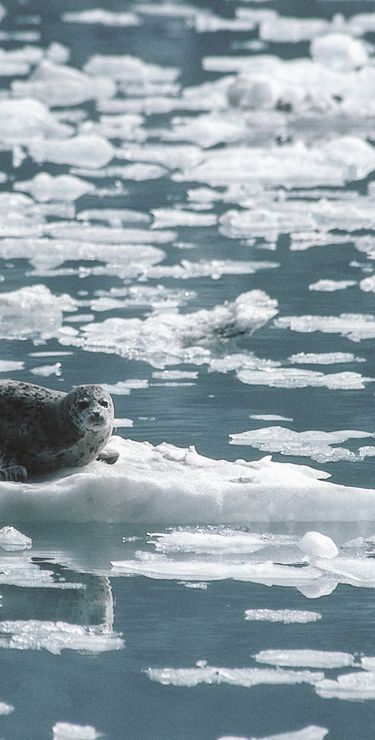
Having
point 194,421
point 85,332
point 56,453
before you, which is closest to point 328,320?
point 85,332

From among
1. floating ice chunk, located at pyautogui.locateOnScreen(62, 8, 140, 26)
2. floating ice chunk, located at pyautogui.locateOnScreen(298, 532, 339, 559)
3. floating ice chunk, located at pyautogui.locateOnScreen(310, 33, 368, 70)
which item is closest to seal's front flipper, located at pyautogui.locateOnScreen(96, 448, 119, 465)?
floating ice chunk, located at pyautogui.locateOnScreen(298, 532, 339, 559)

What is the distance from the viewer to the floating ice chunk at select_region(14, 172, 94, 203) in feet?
33.3

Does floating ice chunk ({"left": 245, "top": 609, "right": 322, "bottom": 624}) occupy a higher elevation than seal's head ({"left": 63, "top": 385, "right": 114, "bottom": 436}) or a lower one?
lower

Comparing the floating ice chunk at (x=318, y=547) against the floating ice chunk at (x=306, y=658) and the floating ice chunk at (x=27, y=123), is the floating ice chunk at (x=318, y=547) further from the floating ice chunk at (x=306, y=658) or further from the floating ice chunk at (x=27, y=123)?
the floating ice chunk at (x=27, y=123)

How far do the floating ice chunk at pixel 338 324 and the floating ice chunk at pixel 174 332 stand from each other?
0.12 meters

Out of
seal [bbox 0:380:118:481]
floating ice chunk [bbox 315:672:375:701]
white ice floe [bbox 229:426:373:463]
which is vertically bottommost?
white ice floe [bbox 229:426:373:463]

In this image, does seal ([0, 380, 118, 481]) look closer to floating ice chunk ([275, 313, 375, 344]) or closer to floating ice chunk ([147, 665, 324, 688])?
floating ice chunk ([147, 665, 324, 688])

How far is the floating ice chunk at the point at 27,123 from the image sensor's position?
1250 centimetres

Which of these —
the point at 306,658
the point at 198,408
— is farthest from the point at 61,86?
the point at 306,658

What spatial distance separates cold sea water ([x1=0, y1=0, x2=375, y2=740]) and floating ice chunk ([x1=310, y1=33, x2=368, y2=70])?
248 centimetres

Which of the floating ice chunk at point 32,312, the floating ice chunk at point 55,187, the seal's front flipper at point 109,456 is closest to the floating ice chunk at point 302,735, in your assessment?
the seal's front flipper at point 109,456

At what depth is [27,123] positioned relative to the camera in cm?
1290

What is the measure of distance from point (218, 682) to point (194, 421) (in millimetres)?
→ 2085

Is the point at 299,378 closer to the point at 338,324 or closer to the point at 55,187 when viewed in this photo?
the point at 338,324
